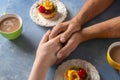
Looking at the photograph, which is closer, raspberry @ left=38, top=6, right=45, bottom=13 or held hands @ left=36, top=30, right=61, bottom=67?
held hands @ left=36, top=30, right=61, bottom=67

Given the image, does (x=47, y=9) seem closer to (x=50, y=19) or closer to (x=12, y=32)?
(x=50, y=19)

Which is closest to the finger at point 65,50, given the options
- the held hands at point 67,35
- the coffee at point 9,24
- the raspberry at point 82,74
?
the held hands at point 67,35

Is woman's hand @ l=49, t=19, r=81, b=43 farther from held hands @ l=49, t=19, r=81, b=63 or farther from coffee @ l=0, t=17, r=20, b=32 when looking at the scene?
coffee @ l=0, t=17, r=20, b=32

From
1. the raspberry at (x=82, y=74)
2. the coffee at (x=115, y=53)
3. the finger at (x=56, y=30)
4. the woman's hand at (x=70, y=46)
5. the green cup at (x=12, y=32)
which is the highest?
the green cup at (x=12, y=32)

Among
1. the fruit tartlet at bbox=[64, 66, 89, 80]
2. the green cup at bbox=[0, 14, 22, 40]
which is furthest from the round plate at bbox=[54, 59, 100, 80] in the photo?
the green cup at bbox=[0, 14, 22, 40]

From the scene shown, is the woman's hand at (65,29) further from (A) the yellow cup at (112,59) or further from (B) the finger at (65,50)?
(A) the yellow cup at (112,59)

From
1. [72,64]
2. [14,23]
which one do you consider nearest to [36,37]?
[14,23]

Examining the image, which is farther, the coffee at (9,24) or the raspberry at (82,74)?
the coffee at (9,24)

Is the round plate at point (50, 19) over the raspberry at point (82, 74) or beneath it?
over
